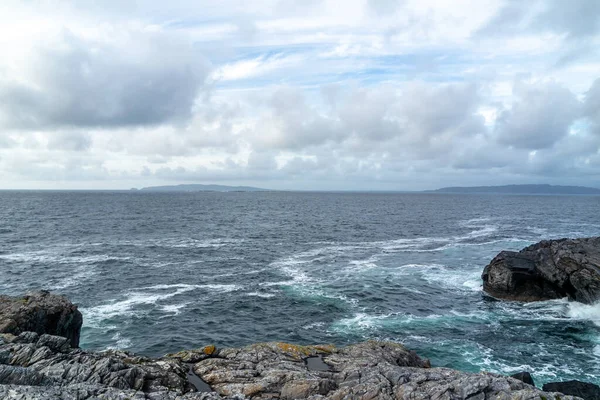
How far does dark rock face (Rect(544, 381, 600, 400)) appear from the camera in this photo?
80.9 ft

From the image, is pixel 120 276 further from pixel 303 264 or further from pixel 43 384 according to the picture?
pixel 43 384

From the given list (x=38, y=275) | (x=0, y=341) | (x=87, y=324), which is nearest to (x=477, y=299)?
(x=87, y=324)

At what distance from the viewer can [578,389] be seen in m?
25.0

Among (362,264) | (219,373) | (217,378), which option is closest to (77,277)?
(219,373)

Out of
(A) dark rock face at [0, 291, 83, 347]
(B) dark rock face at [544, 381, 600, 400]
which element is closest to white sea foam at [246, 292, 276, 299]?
(A) dark rock face at [0, 291, 83, 347]

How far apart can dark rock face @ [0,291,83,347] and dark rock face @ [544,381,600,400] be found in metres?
31.7

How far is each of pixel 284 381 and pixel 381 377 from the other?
4860 millimetres

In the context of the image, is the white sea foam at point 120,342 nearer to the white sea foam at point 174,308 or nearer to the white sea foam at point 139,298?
the white sea foam at point 139,298

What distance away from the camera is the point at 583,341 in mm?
36562

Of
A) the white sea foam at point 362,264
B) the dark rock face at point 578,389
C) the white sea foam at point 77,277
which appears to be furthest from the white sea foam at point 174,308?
→ the dark rock face at point 578,389

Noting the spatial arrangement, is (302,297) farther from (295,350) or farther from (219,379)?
(219,379)

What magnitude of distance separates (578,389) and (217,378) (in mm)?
22218

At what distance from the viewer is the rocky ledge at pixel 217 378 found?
16.3 metres

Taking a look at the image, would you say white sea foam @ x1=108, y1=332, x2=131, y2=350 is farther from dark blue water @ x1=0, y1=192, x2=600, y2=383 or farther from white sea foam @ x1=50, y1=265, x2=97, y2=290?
white sea foam @ x1=50, y1=265, x2=97, y2=290
